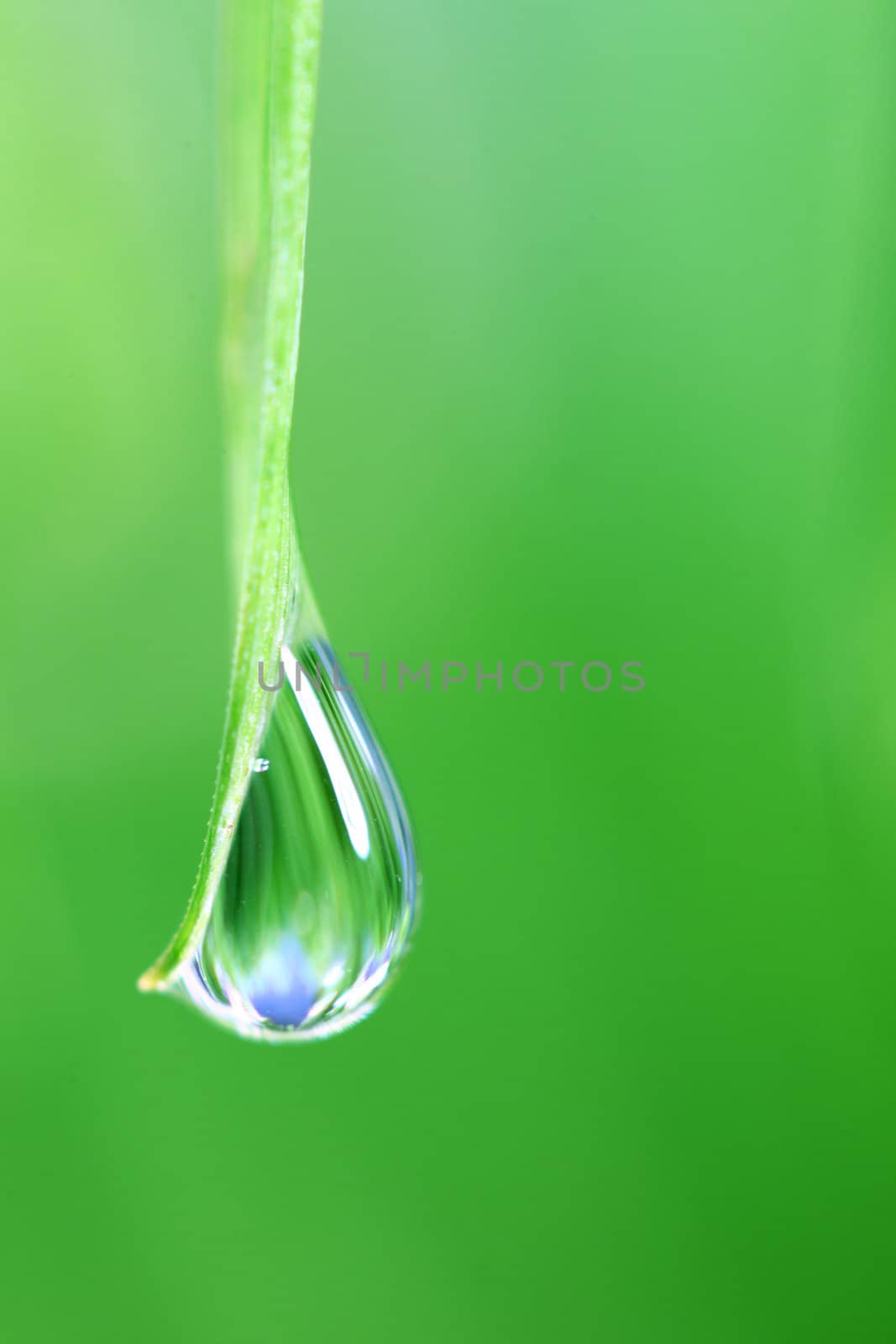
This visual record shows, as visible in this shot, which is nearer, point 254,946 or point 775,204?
point 254,946

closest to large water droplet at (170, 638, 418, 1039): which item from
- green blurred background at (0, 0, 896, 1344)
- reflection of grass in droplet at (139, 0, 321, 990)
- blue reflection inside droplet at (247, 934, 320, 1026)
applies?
blue reflection inside droplet at (247, 934, 320, 1026)

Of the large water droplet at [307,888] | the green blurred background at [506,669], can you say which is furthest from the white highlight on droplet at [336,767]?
the green blurred background at [506,669]

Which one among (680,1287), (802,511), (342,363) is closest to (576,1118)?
(680,1287)

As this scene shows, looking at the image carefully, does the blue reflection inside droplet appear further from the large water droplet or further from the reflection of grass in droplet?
the reflection of grass in droplet

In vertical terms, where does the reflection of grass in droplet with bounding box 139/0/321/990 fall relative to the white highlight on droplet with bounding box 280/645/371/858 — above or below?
above

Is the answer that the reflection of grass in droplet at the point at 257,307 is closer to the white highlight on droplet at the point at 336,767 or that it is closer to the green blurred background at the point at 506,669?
the white highlight on droplet at the point at 336,767

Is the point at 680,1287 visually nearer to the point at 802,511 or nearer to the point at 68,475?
the point at 802,511

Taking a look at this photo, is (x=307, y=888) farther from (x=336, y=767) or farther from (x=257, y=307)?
(x=257, y=307)

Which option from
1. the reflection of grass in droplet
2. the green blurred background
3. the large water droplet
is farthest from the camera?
the green blurred background

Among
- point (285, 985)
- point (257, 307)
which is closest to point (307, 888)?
point (285, 985)
